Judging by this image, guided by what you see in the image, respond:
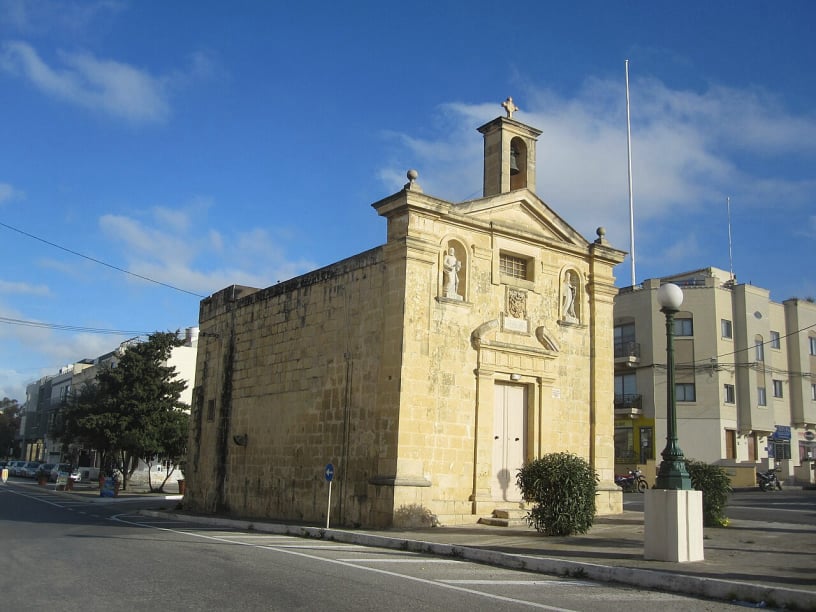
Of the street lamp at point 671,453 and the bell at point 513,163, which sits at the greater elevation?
the bell at point 513,163

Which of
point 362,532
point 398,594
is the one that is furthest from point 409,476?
point 398,594

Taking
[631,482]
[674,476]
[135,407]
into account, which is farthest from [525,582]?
[135,407]

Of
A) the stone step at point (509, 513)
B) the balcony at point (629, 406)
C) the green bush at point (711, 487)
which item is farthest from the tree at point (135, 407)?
the green bush at point (711, 487)

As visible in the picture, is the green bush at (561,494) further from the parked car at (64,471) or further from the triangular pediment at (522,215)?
the parked car at (64,471)

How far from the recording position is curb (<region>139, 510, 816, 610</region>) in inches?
318

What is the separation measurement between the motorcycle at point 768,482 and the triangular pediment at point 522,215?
16.9m

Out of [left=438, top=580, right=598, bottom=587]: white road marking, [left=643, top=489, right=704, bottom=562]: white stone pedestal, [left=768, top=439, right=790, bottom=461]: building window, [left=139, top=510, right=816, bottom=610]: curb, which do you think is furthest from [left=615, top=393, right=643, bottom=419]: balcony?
[left=438, top=580, right=598, bottom=587]: white road marking

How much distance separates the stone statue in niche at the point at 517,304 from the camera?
18641 mm

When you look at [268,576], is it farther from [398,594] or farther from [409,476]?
[409,476]

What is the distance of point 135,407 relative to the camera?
3831 cm

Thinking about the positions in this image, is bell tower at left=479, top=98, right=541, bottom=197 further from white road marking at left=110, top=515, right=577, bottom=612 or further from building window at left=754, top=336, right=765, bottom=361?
building window at left=754, top=336, right=765, bottom=361

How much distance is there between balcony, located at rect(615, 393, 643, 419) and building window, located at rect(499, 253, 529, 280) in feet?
80.0

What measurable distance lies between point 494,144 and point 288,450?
31.7ft

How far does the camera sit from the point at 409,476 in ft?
52.7
